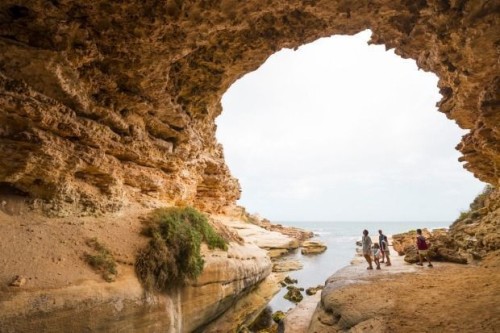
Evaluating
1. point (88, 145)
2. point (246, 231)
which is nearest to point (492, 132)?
point (88, 145)

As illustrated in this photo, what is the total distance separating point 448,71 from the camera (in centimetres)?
854

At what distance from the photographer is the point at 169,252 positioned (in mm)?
9211

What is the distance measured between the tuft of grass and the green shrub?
79 centimetres

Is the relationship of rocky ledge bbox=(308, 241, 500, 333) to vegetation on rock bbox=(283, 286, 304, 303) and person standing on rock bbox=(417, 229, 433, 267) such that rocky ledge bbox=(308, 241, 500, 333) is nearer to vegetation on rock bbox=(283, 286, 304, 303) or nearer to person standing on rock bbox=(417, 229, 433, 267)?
person standing on rock bbox=(417, 229, 433, 267)

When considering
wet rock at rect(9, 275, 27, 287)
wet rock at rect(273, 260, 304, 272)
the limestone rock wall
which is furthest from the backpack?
wet rock at rect(9, 275, 27, 287)

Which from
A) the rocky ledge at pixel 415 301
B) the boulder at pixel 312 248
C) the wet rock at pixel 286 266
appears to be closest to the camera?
the rocky ledge at pixel 415 301

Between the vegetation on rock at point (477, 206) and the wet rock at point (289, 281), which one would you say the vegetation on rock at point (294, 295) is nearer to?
the wet rock at point (289, 281)

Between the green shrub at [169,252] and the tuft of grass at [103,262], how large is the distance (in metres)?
0.79

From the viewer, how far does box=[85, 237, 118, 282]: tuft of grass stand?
306 inches

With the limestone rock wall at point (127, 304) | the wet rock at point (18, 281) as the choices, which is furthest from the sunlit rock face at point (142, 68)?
the limestone rock wall at point (127, 304)

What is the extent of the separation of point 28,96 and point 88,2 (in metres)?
3.01

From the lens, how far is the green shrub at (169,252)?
8656 mm

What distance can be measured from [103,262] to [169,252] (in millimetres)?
1933

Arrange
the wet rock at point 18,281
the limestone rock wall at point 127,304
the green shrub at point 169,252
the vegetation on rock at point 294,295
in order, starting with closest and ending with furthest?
the limestone rock wall at point 127,304
the wet rock at point 18,281
the green shrub at point 169,252
the vegetation on rock at point 294,295
